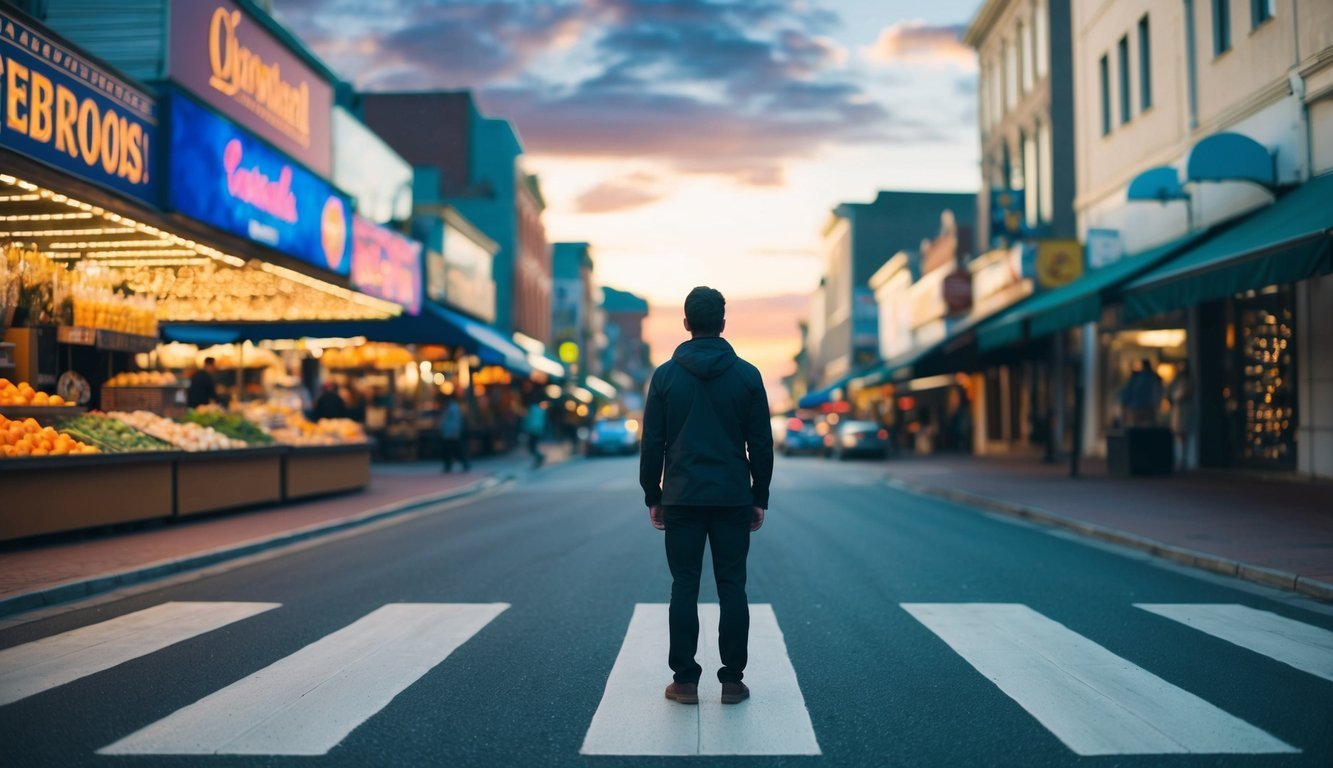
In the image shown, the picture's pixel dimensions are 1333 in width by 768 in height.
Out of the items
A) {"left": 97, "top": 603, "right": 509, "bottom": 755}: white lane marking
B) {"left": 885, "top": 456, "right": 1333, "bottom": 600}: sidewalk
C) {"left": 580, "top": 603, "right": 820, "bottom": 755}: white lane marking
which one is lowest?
{"left": 580, "top": 603, "right": 820, "bottom": 755}: white lane marking

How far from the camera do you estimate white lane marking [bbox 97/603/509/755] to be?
4645mm

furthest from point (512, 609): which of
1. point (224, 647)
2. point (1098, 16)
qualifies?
point (1098, 16)

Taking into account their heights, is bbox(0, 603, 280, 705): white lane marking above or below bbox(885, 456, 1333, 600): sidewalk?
below

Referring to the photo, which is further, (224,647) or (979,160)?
(979,160)

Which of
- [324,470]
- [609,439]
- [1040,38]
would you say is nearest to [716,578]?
[324,470]

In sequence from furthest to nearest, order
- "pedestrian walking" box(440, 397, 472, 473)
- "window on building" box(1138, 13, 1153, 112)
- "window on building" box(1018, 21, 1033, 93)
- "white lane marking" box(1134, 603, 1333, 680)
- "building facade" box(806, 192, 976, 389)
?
1. "building facade" box(806, 192, 976, 389)
2. "window on building" box(1018, 21, 1033, 93)
3. "pedestrian walking" box(440, 397, 472, 473)
4. "window on building" box(1138, 13, 1153, 112)
5. "white lane marking" box(1134, 603, 1333, 680)

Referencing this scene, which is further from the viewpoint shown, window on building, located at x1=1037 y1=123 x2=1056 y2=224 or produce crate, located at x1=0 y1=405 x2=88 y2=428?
window on building, located at x1=1037 y1=123 x2=1056 y2=224

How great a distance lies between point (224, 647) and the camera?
6.68 meters

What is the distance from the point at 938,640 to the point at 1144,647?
1.12 m

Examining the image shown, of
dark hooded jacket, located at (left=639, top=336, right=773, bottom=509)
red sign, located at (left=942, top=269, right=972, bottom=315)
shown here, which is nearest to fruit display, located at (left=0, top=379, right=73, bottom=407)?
dark hooded jacket, located at (left=639, top=336, right=773, bottom=509)

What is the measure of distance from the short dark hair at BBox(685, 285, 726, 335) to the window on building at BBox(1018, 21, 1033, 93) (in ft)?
107

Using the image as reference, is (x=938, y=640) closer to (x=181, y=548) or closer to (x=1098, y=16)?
(x=181, y=548)

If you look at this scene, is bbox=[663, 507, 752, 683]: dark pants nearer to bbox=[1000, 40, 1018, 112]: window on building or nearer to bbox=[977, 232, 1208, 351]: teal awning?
bbox=[977, 232, 1208, 351]: teal awning

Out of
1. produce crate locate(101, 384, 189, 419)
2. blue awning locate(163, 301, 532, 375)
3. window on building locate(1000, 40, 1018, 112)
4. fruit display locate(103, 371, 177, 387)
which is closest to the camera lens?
produce crate locate(101, 384, 189, 419)
